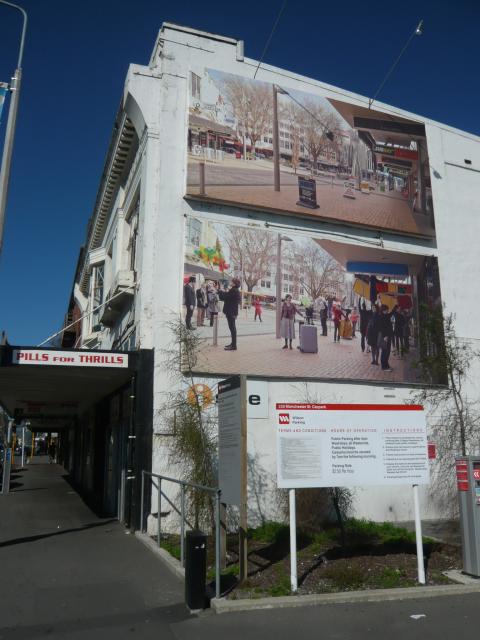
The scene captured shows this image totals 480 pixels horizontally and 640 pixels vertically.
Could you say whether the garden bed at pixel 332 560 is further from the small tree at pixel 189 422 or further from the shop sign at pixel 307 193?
the shop sign at pixel 307 193

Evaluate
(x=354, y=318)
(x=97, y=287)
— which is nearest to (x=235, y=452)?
(x=354, y=318)

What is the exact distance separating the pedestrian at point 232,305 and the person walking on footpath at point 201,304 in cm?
39

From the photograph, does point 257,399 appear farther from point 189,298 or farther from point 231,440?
point 231,440

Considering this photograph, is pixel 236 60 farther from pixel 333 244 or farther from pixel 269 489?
pixel 269 489

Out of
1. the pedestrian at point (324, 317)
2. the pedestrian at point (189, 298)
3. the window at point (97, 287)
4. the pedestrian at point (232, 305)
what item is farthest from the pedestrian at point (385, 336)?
the window at point (97, 287)

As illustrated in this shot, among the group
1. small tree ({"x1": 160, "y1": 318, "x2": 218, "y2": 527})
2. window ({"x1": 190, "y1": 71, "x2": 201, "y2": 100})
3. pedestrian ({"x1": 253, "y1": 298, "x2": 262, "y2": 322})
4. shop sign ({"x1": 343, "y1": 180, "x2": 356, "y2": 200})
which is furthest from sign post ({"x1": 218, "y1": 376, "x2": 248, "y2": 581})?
shop sign ({"x1": 343, "y1": 180, "x2": 356, "y2": 200})

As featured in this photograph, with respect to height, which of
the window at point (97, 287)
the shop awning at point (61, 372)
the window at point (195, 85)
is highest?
the window at point (195, 85)

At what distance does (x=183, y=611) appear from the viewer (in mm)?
7031

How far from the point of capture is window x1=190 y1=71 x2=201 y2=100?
15086mm

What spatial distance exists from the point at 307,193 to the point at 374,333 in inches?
163

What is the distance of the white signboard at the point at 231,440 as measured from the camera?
8.05 m

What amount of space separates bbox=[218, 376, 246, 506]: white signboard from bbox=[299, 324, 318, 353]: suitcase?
5.93 meters

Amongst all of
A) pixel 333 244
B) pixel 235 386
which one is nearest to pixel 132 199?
pixel 333 244

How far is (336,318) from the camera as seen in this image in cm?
1543
